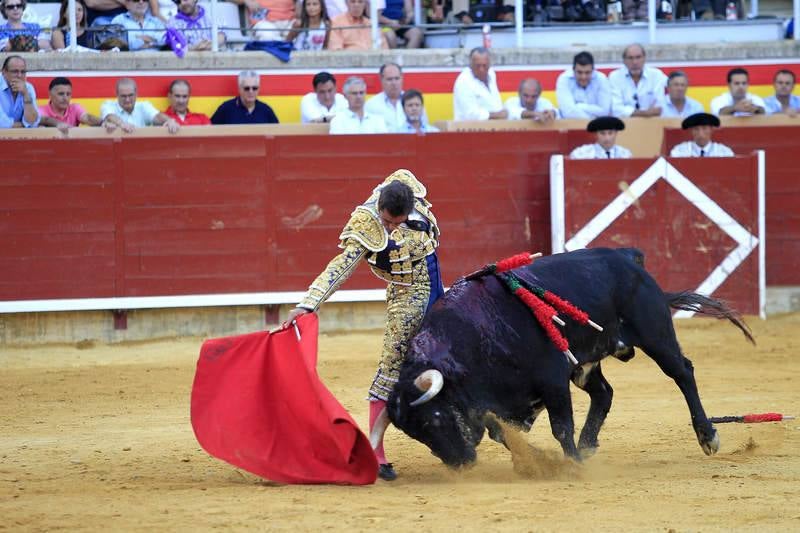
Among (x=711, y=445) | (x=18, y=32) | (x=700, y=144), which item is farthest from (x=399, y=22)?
(x=711, y=445)

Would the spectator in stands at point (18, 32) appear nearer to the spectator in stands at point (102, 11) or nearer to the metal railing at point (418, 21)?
the metal railing at point (418, 21)

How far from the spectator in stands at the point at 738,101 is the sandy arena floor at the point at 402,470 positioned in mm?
2350

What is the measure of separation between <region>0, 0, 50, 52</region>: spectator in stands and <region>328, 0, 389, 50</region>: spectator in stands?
226 centimetres

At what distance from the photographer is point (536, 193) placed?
9.33m

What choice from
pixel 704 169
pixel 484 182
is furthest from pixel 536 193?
pixel 704 169

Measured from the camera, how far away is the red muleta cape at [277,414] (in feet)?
15.5

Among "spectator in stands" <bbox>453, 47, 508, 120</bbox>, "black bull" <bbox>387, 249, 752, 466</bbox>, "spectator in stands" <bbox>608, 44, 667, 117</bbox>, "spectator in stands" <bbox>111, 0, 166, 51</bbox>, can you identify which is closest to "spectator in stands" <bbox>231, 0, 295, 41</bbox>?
"spectator in stands" <bbox>111, 0, 166, 51</bbox>

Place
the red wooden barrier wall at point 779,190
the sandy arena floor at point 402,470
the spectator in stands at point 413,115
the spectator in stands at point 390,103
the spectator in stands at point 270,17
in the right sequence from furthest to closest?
the spectator in stands at point 270,17 < the red wooden barrier wall at point 779,190 < the spectator in stands at point 390,103 < the spectator in stands at point 413,115 < the sandy arena floor at point 402,470

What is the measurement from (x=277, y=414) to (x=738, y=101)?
607cm

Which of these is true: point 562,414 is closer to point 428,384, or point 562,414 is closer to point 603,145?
point 428,384

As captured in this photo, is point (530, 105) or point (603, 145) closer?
point (603, 145)

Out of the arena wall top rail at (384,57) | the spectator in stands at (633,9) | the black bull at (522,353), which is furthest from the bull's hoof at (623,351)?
the spectator in stands at (633,9)

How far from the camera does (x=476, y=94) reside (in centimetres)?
958

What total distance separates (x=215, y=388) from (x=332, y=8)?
615cm
